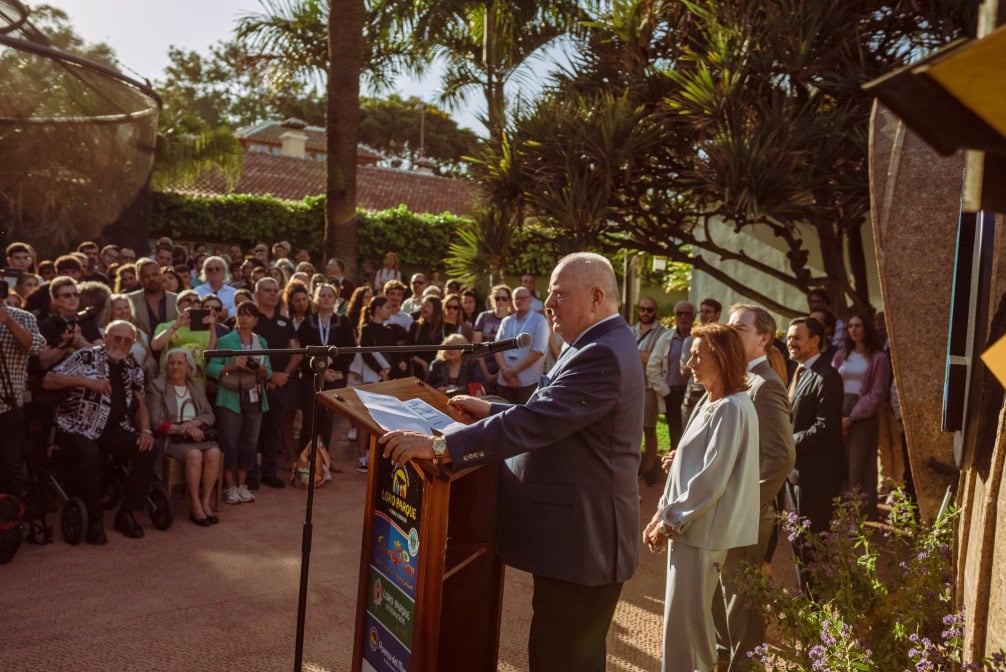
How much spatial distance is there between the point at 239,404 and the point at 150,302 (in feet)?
4.93

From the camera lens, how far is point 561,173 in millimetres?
10508

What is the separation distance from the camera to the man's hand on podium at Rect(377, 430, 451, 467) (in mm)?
3066

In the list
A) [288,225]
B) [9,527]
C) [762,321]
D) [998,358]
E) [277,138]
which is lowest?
[9,527]

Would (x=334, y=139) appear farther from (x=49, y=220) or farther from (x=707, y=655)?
(x=707, y=655)

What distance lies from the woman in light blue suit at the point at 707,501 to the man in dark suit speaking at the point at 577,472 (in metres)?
0.63

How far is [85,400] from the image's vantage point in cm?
690

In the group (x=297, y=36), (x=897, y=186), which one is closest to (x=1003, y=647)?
(x=897, y=186)

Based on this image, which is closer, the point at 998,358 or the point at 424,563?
the point at 998,358

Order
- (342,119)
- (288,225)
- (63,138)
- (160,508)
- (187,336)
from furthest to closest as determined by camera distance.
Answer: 1. (288,225)
2. (342,119)
3. (63,138)
4. (187,336)
5. (160,508)

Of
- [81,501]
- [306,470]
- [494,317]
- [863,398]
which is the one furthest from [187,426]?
[863,398]

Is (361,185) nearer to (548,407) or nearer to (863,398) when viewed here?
(863,398)

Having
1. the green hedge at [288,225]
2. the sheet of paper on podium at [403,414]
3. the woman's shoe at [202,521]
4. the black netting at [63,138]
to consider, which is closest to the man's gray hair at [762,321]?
the sheet of paper on podium at [403,414]

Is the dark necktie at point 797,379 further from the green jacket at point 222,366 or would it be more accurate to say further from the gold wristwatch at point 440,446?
the green jacket at point 222,366

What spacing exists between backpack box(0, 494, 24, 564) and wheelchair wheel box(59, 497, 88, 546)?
0.47 metres
